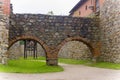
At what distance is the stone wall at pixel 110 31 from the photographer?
24469mm

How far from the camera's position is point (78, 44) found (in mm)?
34812

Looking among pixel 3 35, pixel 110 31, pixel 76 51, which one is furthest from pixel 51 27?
pixel 76 51

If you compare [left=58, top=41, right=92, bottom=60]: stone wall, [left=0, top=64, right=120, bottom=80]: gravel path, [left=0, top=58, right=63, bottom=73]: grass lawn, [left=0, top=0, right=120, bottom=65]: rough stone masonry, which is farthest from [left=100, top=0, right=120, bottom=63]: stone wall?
[left=0, top=64, right=120, bottom=80]: gravel path

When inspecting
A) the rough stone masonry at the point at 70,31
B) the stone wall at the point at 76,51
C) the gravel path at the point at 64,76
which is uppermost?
the rough stone masonry at the point at 70,31

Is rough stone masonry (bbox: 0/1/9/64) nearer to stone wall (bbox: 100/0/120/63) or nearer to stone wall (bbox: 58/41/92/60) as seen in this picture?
stone wall (bbox: 100/0/120/63)

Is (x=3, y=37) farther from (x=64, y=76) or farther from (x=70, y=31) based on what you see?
(x=70, y=31)

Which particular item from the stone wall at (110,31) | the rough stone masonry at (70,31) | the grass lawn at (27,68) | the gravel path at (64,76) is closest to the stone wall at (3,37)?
the grass lawn at (27,68)

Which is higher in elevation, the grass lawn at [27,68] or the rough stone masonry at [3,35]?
the rough stone masonry at [3,35]

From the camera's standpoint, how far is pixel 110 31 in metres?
26.0

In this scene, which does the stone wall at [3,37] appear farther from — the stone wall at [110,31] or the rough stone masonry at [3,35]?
the stone wall at [110,31]

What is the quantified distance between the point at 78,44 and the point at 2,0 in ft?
54.0

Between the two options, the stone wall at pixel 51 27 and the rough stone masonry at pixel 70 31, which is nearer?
the rough stone masonry at pixel 70 31

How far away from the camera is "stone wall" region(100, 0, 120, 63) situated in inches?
963

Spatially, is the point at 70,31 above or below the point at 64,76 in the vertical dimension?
above
